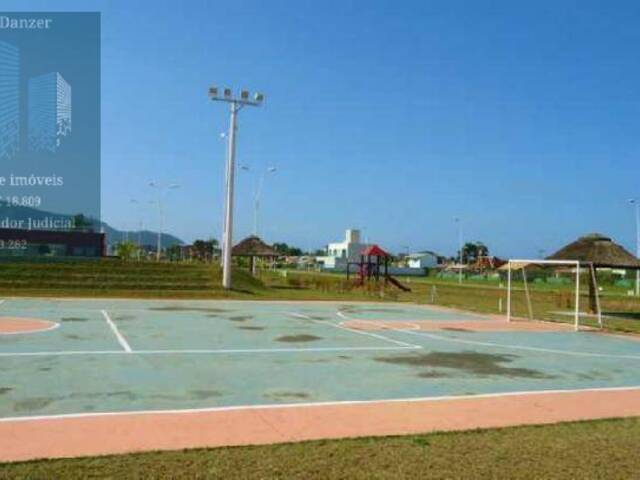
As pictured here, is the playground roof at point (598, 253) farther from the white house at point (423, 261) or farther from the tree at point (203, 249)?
the white house at point (423, 261)

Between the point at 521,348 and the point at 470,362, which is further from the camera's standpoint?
the point at 521,348

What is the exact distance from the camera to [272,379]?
457 inches

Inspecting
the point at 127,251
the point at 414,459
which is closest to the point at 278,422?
the point at 414,459

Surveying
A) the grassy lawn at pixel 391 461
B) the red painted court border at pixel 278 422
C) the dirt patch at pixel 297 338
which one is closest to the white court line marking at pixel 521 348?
the dirt patch at pixel 297 338

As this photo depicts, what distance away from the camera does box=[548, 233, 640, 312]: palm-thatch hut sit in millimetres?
32209

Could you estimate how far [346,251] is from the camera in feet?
392

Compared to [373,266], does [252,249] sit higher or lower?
higher

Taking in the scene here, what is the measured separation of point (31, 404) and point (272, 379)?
3.86 metres

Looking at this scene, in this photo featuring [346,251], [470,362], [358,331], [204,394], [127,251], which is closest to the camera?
[204,394]

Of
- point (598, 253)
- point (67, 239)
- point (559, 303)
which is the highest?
point (67, 239)

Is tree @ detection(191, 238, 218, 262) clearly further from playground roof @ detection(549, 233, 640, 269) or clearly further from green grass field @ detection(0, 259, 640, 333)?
playground roof @ detection(549, 233, 640, 269)

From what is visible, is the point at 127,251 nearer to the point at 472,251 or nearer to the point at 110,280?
the point at 110,280

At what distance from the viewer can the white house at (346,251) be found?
352 ft

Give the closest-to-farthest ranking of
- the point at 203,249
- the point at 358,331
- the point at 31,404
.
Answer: the point at 31,404 → the point at 358,331 → the point at 203,249
